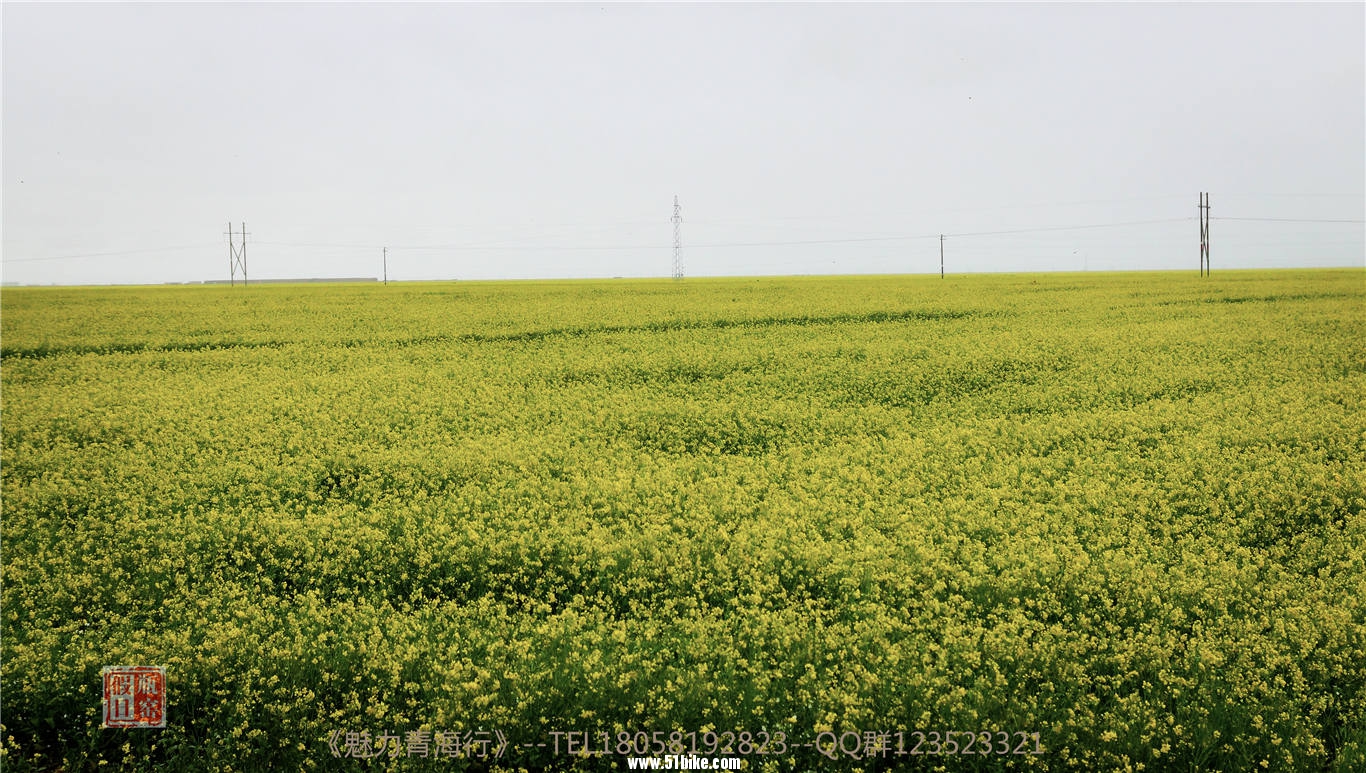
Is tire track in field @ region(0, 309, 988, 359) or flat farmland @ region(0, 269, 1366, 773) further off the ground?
tire track in field @ region(0, 309, 988, 359)

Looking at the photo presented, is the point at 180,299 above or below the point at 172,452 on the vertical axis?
above

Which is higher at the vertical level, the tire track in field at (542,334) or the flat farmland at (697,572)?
the tire track in field at (542,334)

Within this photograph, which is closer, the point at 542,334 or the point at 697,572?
the point at 697,572

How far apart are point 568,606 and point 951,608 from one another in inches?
101

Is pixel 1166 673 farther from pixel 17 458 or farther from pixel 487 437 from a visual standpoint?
pixel 17 458

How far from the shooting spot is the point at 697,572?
6.14 metres

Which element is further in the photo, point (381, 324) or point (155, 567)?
point (381, 324)

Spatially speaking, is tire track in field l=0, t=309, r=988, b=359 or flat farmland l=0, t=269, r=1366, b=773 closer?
flat farmland l=0, t=269, r=1366, b=773

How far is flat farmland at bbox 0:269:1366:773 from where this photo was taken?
4.38m

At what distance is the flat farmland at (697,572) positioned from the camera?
438 centimetres

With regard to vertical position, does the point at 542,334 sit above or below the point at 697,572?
above

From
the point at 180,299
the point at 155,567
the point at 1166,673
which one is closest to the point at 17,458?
the point at 155,567

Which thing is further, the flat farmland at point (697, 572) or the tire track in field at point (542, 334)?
the tire track in field at point (542, 334)

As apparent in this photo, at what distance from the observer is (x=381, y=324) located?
23344 millimetres
